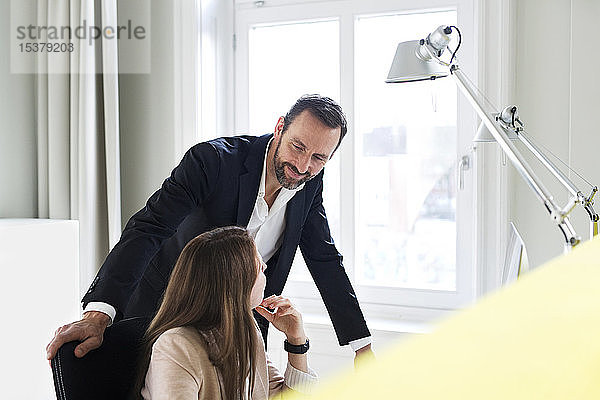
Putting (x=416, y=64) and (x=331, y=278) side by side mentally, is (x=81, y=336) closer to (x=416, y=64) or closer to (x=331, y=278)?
(x=331, y=278)

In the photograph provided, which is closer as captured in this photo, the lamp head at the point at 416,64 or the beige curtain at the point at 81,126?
the lamp head at the point at 416,64

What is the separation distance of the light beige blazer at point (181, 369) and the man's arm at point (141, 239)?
0.13 metres

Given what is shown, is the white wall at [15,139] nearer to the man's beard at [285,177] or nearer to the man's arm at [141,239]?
the man's arm at [141,239]

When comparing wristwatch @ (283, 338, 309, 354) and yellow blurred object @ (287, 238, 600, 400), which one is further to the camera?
wristwatch @ (283, 338, 309, 354)

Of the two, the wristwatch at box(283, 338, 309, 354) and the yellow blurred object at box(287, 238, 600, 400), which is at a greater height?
the yellow blurred object at box(287, 238, 600, 400)

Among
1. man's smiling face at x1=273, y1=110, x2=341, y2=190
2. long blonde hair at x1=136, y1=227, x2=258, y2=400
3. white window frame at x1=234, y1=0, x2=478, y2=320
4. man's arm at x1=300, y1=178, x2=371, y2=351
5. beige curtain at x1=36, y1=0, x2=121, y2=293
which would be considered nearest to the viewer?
long blonde hair at x1=136, y1=227, x2=258, y2=400

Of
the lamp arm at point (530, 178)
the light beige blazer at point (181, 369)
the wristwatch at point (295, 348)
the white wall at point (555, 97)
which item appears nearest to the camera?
the lamp arm at point (530, 178)

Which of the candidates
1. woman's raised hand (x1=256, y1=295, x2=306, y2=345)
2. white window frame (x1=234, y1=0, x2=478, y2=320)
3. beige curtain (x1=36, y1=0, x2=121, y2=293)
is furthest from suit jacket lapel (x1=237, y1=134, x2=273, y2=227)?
beige curtain (x1=36, y1=0, x2=121, y2=293)

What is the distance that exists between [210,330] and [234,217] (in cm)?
51

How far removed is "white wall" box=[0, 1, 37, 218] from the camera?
273 centimetres

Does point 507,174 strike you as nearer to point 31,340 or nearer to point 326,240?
point 326,240

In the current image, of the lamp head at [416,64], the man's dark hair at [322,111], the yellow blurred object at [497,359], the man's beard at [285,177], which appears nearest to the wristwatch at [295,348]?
the man's beard at [285,177]

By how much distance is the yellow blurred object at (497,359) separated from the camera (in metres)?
0.09

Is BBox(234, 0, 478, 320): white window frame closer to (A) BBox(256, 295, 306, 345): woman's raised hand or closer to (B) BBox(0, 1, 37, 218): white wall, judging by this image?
(B) BBox(0, 1, 37, 218): white wall
